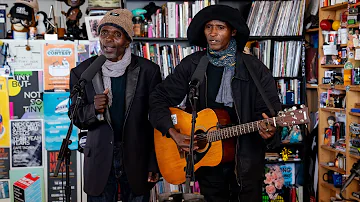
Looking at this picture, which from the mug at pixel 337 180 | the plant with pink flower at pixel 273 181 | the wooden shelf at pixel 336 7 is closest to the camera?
the wooden shelf at pixel 336 7

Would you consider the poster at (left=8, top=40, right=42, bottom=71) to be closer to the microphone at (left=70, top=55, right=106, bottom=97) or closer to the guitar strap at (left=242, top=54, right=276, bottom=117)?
the microphone at (left=70, top=55, right=106, bottom=97)

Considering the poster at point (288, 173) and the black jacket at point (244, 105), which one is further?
the poster at point (288, 173)

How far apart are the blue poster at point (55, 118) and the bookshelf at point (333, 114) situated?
217 cm

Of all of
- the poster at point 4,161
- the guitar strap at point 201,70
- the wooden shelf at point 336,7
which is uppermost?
the wooden shelf at point 336,7

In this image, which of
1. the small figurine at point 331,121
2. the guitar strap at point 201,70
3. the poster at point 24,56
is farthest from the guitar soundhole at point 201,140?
the poster at point 24,56

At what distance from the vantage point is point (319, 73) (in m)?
4.23

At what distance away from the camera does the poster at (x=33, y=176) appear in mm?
4184

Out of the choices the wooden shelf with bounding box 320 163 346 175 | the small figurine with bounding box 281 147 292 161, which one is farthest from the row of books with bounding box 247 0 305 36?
the wooden shelf with bounding box 320 163 346 175

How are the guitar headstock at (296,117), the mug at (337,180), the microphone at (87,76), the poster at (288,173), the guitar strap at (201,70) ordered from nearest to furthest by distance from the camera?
the microphone at (87,76)
the guitar headstock at (296,117)
the guitar strap at (201,70)
the mug at (337,180)
the poster at (288,173)

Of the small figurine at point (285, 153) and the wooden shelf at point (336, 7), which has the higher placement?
the wooden shelf at point (336, 7)

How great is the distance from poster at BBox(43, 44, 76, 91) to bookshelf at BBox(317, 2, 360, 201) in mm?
2166

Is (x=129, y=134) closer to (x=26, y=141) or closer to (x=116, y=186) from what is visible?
(x=116, y=186)

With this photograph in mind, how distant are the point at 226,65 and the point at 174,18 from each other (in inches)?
61.2

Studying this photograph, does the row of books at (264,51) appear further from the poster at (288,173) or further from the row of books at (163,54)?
the poster at (288,173)
